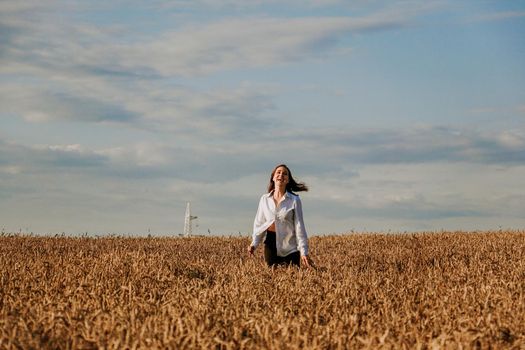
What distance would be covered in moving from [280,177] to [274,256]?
1170 millimetres

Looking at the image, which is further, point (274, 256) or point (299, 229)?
point (274, 256)

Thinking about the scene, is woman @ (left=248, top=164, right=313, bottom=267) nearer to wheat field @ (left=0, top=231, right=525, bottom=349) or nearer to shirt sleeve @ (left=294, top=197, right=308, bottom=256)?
shirt sleeve @ (left=294, top=197, right=308, bottom=256)

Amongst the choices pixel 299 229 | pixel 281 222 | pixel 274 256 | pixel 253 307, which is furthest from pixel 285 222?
pixel 253 307

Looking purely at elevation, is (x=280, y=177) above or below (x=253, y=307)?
above

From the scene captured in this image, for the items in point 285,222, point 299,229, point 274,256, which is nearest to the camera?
point 299,229

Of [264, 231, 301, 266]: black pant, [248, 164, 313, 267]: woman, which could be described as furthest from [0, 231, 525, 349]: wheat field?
[248, 164, 313, 267]: woman

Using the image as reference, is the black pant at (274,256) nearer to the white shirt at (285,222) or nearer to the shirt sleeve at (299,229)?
the white shirt at (285,222)

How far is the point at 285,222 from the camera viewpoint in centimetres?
1062

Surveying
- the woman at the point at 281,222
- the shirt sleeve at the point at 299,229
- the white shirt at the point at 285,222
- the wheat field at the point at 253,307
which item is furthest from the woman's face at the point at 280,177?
the wheat field at the point at 253,307

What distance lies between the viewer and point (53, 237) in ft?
64.2

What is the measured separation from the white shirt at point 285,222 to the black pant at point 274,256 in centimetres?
7

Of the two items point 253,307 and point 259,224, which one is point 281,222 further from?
point 253,307

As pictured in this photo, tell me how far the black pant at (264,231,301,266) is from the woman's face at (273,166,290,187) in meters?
0.77

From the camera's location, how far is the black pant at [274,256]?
422 inches
